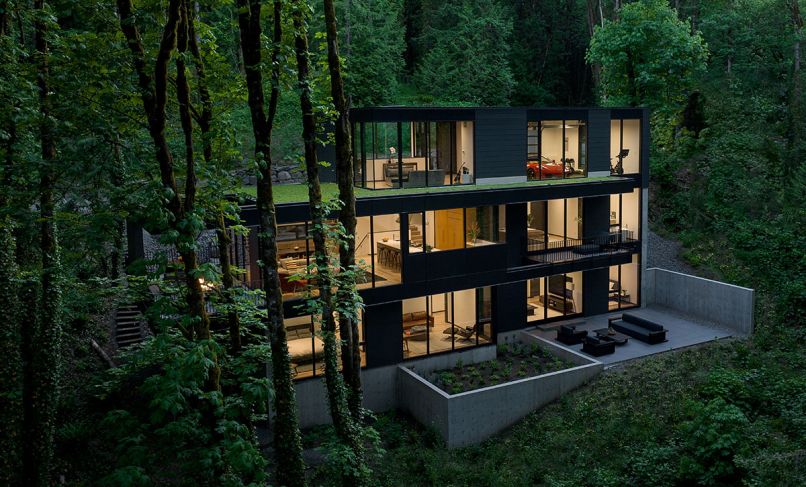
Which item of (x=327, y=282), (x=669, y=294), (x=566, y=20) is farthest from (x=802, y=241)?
(x=566, y=20)

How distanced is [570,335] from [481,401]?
5.24 m

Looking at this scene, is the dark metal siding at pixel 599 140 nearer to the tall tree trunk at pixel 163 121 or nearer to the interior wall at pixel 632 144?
the interior wall at pixel 632 144

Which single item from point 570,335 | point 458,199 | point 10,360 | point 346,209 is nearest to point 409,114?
point 458,199

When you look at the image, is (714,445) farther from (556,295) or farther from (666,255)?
(666,255)

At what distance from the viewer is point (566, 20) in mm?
50375

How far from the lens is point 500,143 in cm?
2353

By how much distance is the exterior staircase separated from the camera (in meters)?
20.7

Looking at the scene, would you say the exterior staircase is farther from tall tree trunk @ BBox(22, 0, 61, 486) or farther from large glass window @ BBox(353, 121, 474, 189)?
large glass window @ BBox(353, 121, 474, 189)

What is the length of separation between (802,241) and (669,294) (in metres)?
5.32

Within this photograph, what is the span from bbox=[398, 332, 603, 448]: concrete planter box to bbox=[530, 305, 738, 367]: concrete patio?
1833 mm

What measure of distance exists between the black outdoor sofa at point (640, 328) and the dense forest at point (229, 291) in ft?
4.35

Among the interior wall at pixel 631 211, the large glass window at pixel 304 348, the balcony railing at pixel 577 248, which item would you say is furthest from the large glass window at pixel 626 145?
the large glass window at pixel 304 348

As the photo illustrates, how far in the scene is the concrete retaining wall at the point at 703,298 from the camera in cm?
2269

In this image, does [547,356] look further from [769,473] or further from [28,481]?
[28,481]
